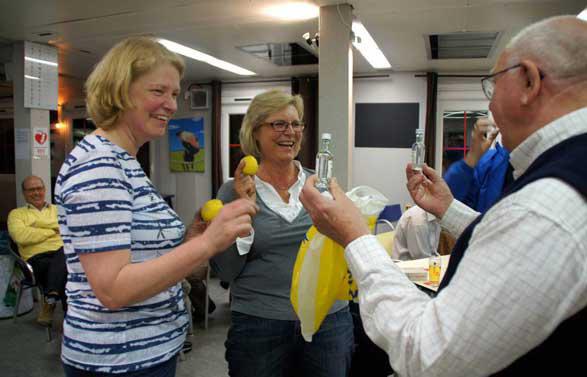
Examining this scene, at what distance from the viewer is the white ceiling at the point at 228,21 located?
395 centimetres

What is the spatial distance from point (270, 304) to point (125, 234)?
738mm

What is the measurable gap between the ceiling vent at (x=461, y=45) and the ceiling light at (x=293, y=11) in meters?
1.58

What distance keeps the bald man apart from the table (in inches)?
69.1

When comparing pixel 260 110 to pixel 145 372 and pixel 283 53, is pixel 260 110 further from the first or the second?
pixel 283 53

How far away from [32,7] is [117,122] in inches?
152

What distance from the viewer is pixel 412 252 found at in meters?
3.11

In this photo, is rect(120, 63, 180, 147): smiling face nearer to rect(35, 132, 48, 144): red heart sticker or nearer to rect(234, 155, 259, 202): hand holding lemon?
rect(234, 155, 259, 202): hand holding lemon

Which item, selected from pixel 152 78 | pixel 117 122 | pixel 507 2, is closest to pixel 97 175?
pixel 117 122

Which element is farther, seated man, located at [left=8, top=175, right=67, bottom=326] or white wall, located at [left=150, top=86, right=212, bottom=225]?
white wall, located at [left=150, top=86, right=212, bottom=225]

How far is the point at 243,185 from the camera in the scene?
63.0 inches

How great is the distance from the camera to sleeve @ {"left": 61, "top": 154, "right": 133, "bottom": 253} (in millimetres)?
962

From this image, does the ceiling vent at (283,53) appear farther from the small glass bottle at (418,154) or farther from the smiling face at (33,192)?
the small glass bottle at (418,154)

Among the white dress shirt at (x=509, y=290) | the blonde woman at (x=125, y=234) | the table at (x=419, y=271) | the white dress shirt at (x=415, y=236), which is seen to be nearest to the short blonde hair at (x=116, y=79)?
the blonde woman at (x=125, y=234)

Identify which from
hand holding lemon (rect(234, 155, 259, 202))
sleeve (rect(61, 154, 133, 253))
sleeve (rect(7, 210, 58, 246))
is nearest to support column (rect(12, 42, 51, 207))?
sleeve (rect(7, 210, 58, 246))
